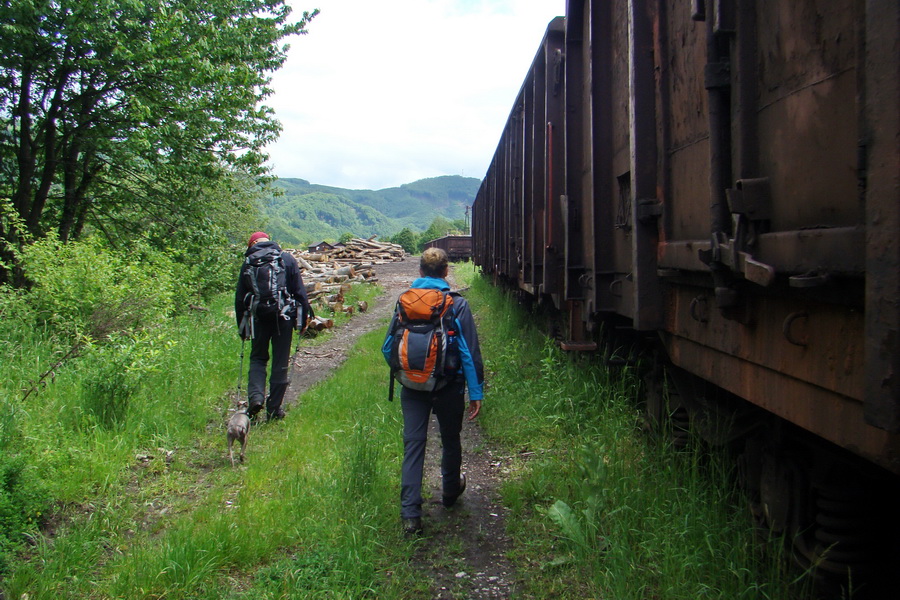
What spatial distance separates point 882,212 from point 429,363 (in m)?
2.47

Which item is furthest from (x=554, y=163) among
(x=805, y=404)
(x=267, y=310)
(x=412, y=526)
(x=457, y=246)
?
(x=457, y=246)

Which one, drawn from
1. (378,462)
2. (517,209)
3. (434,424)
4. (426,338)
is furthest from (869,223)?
(517,209)

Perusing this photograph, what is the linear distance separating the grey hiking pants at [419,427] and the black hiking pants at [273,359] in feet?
7.77

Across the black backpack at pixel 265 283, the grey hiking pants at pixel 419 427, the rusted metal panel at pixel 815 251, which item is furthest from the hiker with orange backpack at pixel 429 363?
the black backpack at pixel 265 283

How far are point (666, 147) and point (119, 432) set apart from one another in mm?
4538

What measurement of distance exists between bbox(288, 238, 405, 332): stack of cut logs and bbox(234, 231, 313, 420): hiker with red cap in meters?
5.17

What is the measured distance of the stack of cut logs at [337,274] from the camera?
13.7m

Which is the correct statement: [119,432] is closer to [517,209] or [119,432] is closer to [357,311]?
[517,209]

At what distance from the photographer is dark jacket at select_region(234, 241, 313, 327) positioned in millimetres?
5641

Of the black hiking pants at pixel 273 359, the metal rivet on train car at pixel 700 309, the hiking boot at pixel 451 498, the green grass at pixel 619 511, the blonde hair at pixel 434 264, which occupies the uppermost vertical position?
the blonde hair at pixel 434 264

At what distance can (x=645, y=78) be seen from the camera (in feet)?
10.6

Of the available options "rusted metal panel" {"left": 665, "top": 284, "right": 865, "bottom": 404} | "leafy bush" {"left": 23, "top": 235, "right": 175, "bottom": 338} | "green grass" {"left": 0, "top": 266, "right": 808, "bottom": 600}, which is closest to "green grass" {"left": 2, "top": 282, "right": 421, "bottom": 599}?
"green grass" {"left": 0, "top": 266, "right": 808, "bottom": 600}

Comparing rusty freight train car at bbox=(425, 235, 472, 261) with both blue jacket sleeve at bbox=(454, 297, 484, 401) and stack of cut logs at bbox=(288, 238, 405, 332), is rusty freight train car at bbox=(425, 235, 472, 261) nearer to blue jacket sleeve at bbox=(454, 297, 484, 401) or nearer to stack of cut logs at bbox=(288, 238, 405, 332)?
stack of cut logs at bbox=(288, 238, 405, 332)

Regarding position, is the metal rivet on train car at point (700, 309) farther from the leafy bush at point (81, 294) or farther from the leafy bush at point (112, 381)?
the leafy bush at point (81, 294)
